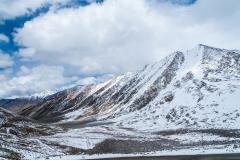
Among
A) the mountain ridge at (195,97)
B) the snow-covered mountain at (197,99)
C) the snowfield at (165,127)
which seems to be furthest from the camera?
the mountain ridge at (195,97)

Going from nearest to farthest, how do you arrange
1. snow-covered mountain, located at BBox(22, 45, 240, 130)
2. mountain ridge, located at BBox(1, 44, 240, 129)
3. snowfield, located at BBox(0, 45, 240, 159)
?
snowfield, located at BBox(0, 45, 240, 159) < snow-covered mountain, located at BBox(22, 45, 240, 130) < mountain ridge, located at BBox(1, 44, 240, 129)

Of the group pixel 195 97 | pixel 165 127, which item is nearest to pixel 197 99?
pixel 195 97

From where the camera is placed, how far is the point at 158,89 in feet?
335

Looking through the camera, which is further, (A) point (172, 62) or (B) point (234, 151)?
Answer: (A) point (172, 62)

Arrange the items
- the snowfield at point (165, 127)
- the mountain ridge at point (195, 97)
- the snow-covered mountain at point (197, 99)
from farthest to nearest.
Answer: the mountain ridge at point (195, 97) → the snow-covered mountain at point (197, 99) → the snowfield at point (165, 127)

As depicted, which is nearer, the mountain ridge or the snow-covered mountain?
the snow-covered mountain

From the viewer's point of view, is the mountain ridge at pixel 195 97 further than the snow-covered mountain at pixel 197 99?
Yes

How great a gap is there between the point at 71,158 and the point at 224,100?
60.3 meters

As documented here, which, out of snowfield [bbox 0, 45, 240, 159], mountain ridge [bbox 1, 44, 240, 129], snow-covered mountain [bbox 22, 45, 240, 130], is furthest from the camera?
mountain ridge [bbox 1, 44, 240, 129]

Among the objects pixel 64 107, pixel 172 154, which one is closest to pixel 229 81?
pixel 172 154

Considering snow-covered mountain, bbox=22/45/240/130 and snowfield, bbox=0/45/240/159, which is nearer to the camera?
snowfield, bbox=0/45/240/159

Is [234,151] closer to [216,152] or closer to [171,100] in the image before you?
[216,152]

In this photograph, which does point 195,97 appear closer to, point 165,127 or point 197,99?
point 197,99

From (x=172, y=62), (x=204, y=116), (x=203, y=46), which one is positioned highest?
(x=203, y=46)
